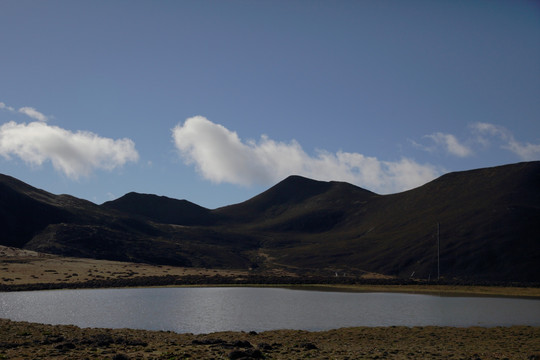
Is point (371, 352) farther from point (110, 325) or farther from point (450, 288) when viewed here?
point (450, 288)

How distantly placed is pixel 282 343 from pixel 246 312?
23515 millimetres

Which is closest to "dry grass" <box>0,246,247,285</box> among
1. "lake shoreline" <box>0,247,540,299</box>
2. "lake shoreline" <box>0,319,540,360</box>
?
"lake shoreline" <box>0,247,540,299</box>

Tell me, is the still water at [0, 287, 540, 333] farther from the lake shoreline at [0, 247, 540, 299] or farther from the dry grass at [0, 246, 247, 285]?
the dry grass at [0, 246, 247, 285]

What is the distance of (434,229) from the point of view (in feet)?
590

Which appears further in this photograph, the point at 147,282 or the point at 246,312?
the point at 147,282

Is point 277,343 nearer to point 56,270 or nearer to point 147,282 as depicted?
point 147,282

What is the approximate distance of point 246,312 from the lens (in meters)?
57.0

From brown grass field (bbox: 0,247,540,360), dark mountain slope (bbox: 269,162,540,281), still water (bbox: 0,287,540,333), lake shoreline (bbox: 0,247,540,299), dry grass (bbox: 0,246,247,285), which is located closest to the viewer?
brown grass field (bbox: 0,247,540,360)

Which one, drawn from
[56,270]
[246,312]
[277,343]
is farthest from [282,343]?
[56,270]

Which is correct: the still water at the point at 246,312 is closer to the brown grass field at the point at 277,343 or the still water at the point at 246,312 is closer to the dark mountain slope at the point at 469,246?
the brown grass field at the point at 277,343

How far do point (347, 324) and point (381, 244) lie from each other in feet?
480

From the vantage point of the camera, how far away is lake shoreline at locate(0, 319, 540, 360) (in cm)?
2822

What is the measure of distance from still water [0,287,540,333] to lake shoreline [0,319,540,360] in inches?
213

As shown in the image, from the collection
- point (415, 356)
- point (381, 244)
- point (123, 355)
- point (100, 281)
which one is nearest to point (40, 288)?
point (100, 281)
